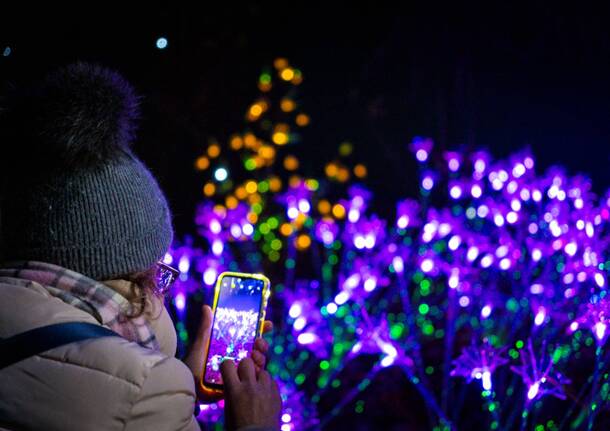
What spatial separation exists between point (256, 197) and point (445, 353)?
505 centimetres

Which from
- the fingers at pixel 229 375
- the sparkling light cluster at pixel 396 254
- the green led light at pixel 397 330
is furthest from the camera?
the green led light at pixel 397 330

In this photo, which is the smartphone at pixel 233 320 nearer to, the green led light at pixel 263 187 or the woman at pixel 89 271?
the woman at pixel 89 271

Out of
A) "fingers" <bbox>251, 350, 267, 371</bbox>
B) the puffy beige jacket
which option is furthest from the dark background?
the puffy beige jacket

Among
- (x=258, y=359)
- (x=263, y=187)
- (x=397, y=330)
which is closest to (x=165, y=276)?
(x=258, y=359)

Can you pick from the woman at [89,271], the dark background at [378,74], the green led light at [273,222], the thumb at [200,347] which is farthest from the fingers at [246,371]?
the green led light at [273,222]

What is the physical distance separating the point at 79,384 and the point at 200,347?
944 mm

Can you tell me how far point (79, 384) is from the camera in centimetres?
98

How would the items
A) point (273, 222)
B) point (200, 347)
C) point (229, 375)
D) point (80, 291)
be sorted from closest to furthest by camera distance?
point (80, 291) → point (229, 375) → point (200, 347) → point (273, 222)

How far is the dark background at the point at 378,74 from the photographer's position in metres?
7.18

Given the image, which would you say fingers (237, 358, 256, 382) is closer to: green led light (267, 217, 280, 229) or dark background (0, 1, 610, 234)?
dark background (0, 1, 610, 234)

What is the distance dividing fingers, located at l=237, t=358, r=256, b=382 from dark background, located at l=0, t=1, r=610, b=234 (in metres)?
4.92

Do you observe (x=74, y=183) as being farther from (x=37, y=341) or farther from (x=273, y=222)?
(x=273, y=222)

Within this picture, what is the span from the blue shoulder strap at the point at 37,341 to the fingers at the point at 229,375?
1.55 feet

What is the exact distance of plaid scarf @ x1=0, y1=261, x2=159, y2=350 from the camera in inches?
44.2
